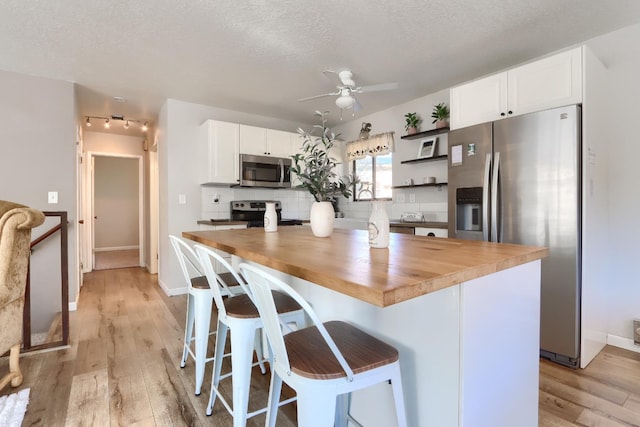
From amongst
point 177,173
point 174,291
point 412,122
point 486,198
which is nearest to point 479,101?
point 486,198

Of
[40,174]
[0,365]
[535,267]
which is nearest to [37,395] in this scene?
[0,365]

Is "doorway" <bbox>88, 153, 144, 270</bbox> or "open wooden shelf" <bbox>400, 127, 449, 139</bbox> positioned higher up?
"open wooden shelf" <bbox>400, 127, 449, 139</bbox>

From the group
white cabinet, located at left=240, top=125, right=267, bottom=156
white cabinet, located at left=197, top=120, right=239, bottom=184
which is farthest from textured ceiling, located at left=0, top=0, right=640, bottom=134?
white cabinet, located at left=240, top=125, right=267, bottom=156

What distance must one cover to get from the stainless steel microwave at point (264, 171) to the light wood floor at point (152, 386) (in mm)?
1965

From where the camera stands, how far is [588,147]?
2207 millimetres

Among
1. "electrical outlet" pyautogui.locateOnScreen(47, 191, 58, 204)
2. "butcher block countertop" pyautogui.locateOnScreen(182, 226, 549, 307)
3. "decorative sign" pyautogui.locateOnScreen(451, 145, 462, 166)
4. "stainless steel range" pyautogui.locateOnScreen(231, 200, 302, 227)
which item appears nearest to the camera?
"butcher block countertop" pyautogui.locateOnScreen(182, 226, 549, 307)

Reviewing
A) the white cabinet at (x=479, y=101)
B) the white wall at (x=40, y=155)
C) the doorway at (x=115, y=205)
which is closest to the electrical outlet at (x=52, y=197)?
the white wall at (x=40, y=155)

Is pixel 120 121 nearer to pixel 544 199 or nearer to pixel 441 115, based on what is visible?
pixel 441 115

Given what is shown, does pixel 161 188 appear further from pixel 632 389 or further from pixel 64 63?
pixel 632 389

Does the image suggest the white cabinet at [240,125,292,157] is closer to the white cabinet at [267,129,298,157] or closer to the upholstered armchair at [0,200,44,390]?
the white cabinet at [267,129,298,157]

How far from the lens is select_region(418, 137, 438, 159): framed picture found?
12.2 feet

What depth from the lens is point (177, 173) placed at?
4.05m

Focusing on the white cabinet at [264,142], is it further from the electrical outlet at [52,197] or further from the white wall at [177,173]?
the electrical outlet at [52,197]

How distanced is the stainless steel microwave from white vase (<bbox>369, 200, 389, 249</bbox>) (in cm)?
302
